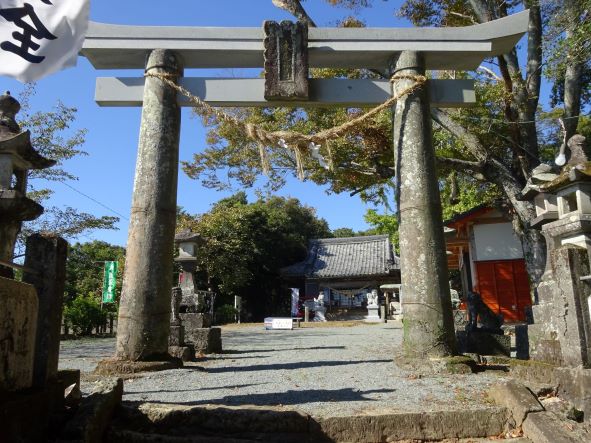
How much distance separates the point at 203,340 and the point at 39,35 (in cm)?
622

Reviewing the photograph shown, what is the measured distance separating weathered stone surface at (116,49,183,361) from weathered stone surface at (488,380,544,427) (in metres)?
4.01

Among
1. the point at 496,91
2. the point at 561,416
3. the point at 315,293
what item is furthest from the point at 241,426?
the point at 315,293

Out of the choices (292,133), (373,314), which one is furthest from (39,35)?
(373,314)

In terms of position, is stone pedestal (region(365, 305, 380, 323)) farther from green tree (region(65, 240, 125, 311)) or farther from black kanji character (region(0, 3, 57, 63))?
black kanji character (region(0, 3, 57, 63))

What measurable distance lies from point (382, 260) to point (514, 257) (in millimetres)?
13478

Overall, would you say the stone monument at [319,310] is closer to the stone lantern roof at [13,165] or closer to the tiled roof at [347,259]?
the tiled roof at [347,259]

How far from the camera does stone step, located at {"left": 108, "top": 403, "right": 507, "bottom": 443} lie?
10.9 feet

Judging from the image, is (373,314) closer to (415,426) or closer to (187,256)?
(187,256)

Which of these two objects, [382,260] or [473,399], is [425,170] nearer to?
[473,399]

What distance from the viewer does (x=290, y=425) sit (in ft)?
11.0

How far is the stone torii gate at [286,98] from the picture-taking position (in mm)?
5758

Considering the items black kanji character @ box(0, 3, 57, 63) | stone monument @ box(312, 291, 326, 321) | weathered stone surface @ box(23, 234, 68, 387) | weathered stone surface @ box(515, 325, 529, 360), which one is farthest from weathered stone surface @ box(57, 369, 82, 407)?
stone monument @ box(312, 291, 326, 321)

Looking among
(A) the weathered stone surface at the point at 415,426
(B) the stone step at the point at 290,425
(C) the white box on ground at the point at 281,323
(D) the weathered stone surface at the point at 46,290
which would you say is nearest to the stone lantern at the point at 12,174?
(D) the weathered stone surface at the point at 46,290

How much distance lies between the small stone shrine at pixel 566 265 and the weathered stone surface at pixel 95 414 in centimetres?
381
